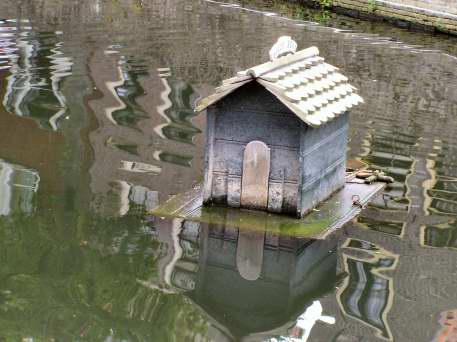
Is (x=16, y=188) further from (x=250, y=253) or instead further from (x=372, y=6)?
(x=372, y=6)

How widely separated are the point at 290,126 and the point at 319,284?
1.66m

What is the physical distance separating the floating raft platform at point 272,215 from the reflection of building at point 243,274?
107mm

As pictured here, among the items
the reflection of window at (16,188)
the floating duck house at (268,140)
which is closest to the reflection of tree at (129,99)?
the reflection of window at (16,188)

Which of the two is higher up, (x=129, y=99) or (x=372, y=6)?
(x=129, y=99)

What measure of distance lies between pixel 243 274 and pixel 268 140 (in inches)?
56.6

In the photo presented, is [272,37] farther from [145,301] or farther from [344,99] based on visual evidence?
[145,301]

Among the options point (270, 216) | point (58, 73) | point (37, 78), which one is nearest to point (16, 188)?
point (270, 216)

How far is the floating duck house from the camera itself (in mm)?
9562

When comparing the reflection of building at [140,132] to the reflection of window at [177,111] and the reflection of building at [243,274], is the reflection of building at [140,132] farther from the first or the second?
the reflection of building at [243,274]

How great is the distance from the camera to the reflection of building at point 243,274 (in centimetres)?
788

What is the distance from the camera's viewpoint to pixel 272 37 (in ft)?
70.4

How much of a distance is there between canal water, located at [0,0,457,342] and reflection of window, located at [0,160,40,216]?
26mm

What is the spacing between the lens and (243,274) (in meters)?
8.81

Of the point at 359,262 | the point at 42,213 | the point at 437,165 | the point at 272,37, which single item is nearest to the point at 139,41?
the point at 272,37
